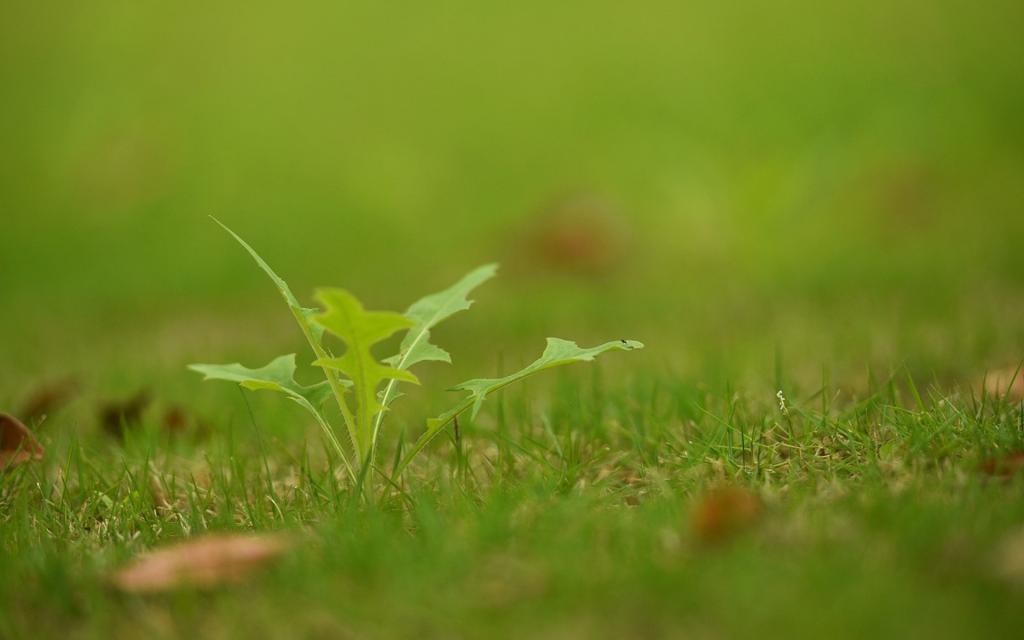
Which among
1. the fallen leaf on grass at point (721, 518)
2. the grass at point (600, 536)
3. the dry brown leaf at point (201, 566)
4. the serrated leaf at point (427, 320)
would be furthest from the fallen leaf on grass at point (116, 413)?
the fallen leaf on grass at point (721, 518)

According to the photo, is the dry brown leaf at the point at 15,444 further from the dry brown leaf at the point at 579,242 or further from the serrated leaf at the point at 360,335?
the dry brown leaf at the point at 579,242

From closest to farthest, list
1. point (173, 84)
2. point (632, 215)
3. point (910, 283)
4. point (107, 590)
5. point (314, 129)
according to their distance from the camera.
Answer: point (107, 590), point (910, 283), point (632, 215), point (314, 129), point (173, 84)

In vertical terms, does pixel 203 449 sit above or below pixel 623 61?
below

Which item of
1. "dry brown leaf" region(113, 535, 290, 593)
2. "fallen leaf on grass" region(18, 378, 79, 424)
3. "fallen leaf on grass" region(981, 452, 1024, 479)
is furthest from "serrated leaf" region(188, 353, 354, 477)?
"fallen leaf on grass" region(981, 452, 1024, 479)

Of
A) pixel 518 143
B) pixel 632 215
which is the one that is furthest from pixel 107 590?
pixel 518 143

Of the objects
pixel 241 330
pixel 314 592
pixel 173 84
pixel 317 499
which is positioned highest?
pixel 173 84

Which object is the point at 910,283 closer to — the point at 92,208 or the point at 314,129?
the point at 314,129

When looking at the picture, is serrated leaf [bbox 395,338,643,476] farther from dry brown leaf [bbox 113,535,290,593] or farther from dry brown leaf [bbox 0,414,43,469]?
dry brown leaf [bbox 0,414,43,469]

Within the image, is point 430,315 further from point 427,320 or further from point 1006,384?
point 1006,384
